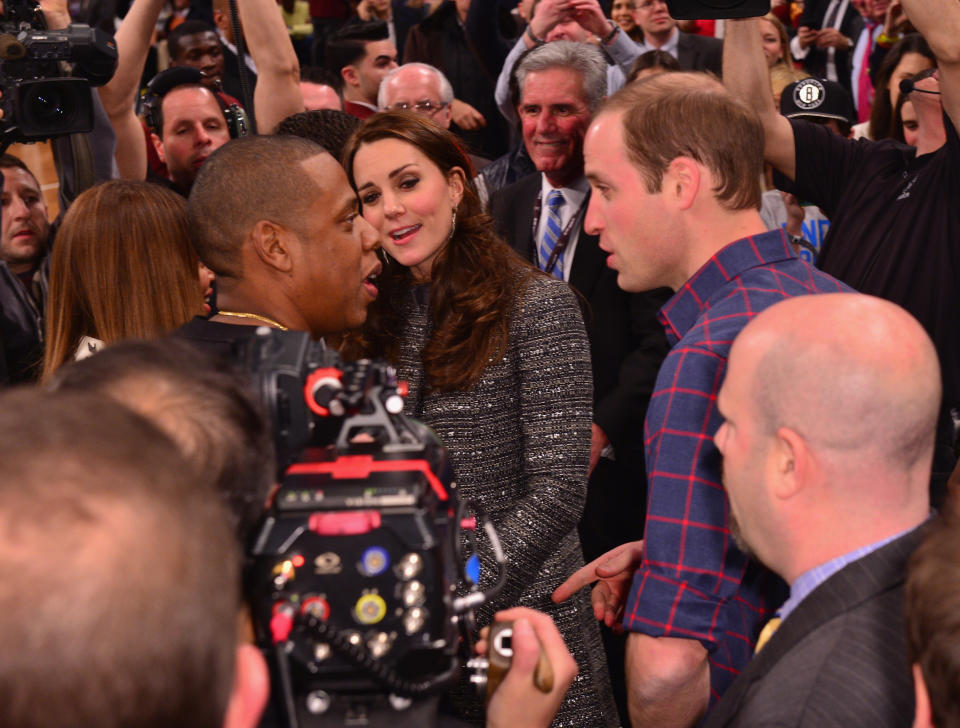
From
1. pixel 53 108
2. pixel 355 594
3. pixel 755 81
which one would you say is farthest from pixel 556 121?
pixel 355 594

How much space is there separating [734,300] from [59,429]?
1244mm

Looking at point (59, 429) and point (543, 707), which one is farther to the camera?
point (543, 707)

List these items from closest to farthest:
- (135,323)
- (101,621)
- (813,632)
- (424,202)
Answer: (101,621)
(813,632)
(135,323)
(424,202)

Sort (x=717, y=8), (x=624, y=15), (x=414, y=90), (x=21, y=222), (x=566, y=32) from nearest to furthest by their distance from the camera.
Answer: (x=717, y=8) < (x=21, y=222) < (x=566, y=32) < (x=414, y=90) < (x=624, y=15)

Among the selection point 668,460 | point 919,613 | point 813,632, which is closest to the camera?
point 919,613

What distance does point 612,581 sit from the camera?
195 cm

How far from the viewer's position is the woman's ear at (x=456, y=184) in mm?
2496

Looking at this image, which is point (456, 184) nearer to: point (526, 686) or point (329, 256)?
point (329, 256)

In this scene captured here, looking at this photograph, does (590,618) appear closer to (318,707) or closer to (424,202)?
(424,202)

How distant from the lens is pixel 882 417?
4.25 ft

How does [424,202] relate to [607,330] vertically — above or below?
above

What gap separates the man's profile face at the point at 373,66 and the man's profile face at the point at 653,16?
1.33 meters

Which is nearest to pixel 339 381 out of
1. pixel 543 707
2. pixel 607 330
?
pixel 543 707

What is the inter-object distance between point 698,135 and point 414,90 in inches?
103
